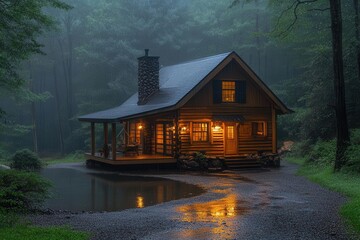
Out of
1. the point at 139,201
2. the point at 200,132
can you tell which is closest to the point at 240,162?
the point at 200,132

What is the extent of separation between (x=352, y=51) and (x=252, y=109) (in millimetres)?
6103

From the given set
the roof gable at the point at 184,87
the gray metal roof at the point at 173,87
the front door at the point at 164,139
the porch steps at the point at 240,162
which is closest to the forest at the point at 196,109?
the front door at the point at 164,139

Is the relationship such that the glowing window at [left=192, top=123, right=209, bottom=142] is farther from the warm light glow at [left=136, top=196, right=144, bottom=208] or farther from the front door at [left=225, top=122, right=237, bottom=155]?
the warm light glow at [left=136, top=196, right=144, bottom=208]

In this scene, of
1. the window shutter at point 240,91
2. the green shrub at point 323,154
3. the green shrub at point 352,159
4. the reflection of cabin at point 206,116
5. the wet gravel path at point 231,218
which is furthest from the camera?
the window shutter at point 240,91

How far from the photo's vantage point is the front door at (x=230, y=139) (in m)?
26.4

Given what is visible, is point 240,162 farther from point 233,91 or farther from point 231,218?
point 231,218

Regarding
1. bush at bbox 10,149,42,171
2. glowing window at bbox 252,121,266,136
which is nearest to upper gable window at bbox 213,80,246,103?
glowing window at bbox 252,121,266,136

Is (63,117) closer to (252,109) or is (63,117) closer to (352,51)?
(252,109)

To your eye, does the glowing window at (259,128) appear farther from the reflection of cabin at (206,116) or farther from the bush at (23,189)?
the bush at (23,189)

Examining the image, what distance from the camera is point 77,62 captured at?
52.6m

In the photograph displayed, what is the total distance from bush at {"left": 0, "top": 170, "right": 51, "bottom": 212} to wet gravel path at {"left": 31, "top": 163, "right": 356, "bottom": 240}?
2.21ft

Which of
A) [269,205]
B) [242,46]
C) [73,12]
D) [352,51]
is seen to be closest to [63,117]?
[73,12]

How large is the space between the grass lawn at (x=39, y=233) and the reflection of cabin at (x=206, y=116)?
14.3 metres

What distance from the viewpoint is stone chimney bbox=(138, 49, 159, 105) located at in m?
28.5
